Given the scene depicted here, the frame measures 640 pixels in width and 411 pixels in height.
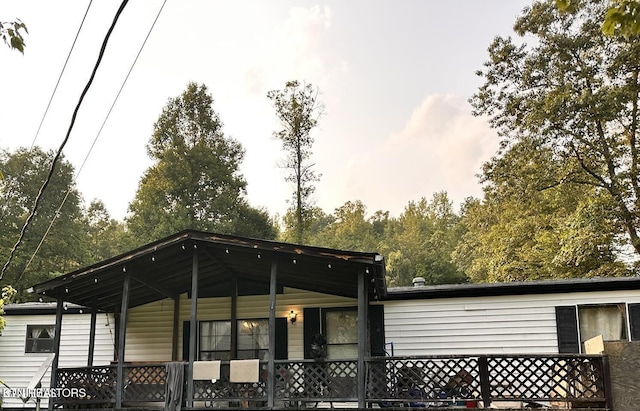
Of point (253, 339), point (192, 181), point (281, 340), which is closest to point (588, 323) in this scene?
point (281, 340)

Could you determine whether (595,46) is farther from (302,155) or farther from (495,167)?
(302,155)

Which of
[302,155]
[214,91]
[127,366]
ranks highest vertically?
[214,91]

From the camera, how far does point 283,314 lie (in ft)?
37.2

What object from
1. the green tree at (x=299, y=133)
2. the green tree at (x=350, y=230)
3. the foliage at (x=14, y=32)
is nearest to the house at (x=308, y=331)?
the foliage at (x=14, y=32)

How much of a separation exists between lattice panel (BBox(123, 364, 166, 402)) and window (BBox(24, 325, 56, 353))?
389 cm

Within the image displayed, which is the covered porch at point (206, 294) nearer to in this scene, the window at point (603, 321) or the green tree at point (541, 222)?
the window at point (603, 321)

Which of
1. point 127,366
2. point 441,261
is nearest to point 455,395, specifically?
point 127,366

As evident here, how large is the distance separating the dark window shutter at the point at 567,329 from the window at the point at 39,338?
412 inches

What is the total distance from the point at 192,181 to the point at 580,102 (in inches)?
783

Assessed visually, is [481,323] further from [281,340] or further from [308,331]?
Result: [281,340]

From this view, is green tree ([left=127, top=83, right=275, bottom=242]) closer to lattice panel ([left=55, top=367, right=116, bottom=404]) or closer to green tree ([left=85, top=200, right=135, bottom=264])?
green tree ([left=85, top=200, right=135, bottom=264])

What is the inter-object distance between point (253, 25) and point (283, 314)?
228 inches

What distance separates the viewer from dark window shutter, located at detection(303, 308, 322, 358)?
11.0m

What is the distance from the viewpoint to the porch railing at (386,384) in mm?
7637
